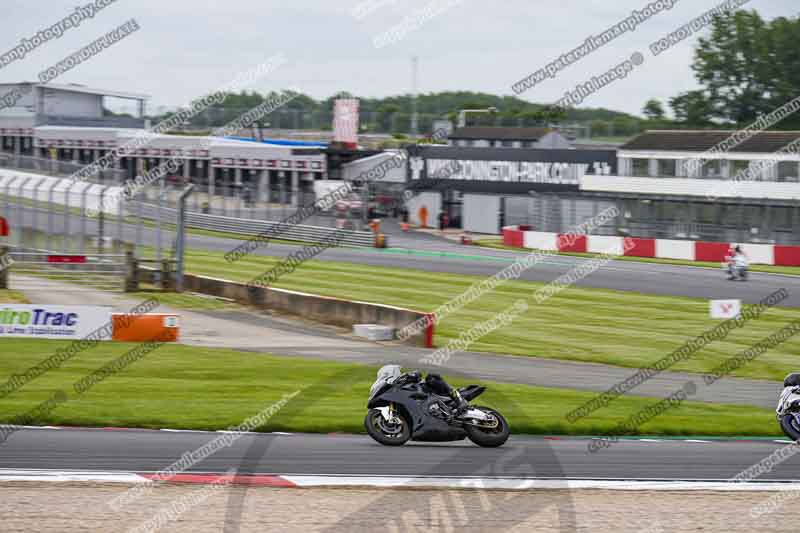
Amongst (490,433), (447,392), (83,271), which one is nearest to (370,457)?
(447,392)

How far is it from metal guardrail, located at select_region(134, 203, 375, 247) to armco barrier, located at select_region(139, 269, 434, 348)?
703 inches

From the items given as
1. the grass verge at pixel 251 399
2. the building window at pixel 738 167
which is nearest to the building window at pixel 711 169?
the building window at pixel 738 167

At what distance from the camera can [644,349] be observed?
23.2 m

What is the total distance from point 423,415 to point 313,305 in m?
13.6

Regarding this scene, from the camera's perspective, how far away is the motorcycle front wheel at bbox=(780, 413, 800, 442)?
13992mm

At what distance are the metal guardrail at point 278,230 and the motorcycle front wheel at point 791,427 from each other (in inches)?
1291

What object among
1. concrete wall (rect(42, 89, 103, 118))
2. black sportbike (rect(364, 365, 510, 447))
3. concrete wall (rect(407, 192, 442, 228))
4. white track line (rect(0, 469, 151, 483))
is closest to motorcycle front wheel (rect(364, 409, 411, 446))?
black sportbike (rect(364, 365, 510, 447))

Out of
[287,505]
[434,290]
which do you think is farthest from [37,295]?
[287,505]

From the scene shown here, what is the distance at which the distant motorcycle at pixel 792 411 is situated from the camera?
551 inches

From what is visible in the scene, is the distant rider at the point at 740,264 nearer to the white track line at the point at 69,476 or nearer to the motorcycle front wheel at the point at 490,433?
the motorcycle front wheel at the point at 490,433

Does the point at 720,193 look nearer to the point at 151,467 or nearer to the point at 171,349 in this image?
the point at 171,349

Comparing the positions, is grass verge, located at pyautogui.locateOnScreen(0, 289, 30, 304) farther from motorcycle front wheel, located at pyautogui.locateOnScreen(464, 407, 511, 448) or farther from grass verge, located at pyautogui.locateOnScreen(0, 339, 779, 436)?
motorcycle front wheel, located at pyautogui.locateOnScreen(464, 407, 511, 448)

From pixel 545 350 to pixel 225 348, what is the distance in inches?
295

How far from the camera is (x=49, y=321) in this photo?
66.2 feet
